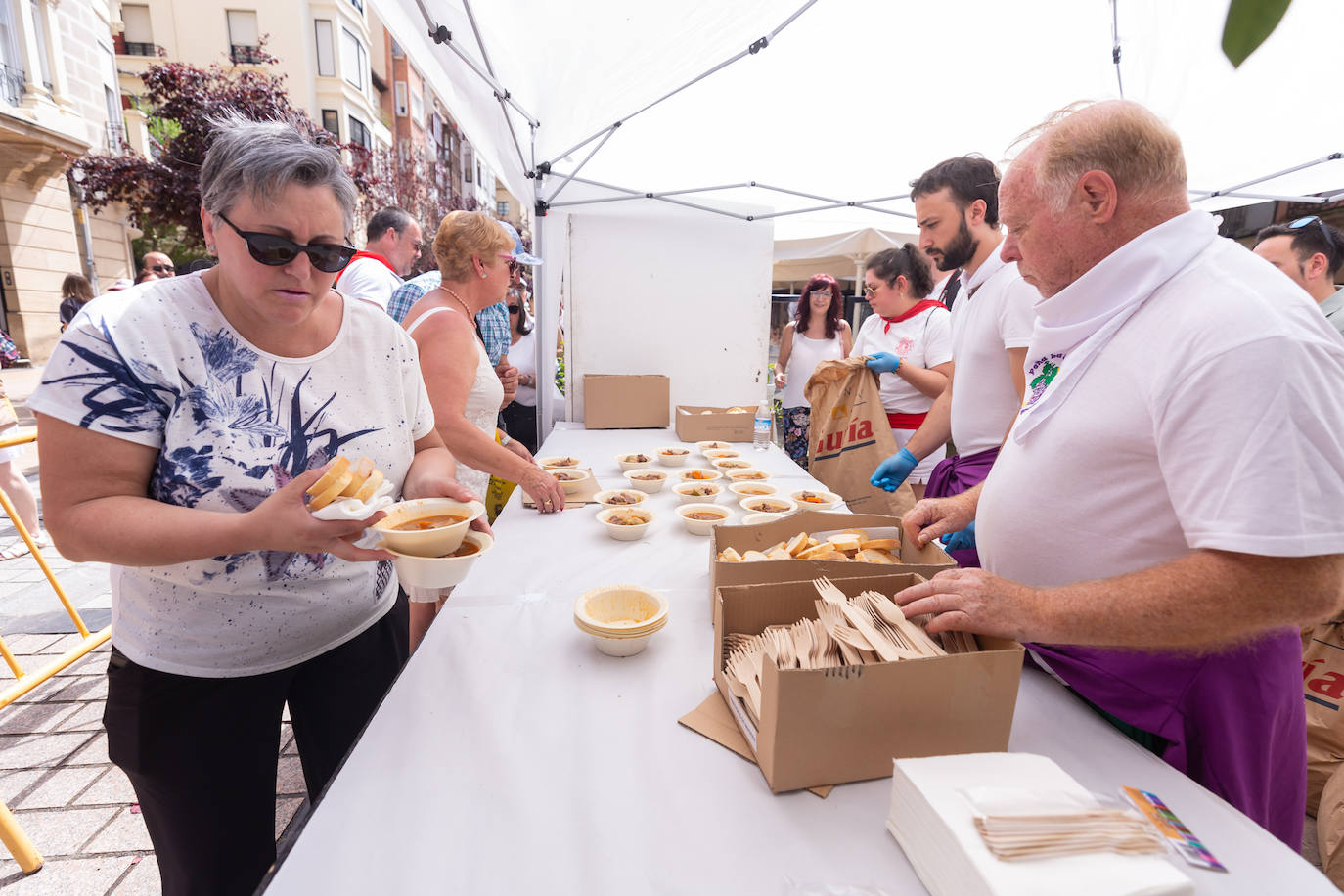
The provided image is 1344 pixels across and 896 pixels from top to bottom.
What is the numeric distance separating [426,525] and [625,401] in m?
3.50

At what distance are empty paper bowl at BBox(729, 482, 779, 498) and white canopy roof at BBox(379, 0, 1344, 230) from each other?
2220mm

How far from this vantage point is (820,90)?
12.6 feet

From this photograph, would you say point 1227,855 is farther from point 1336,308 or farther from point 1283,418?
point 1336,308


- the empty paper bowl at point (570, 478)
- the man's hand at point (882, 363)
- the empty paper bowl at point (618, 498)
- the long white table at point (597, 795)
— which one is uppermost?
the man's hand at point (882, 363)

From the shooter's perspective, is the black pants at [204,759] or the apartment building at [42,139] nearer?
the black pants at [204,759]

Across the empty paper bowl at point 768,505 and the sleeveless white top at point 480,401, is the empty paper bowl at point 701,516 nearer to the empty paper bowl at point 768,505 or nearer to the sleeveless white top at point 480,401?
the empty paper bowl at point 768,505

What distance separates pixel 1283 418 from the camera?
96 centimetres

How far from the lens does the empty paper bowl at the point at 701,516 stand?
2355mm

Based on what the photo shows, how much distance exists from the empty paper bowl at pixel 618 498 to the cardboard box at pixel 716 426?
5.03 feet

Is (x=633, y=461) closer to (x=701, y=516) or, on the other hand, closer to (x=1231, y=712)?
(x=701, y=516)

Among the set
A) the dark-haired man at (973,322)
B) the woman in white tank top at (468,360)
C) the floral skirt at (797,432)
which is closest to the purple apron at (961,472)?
the dark-haired man at (973,322)

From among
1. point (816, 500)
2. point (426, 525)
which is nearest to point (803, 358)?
point (816, 500)

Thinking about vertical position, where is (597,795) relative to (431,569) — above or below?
below

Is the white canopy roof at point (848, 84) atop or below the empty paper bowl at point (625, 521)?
atop
